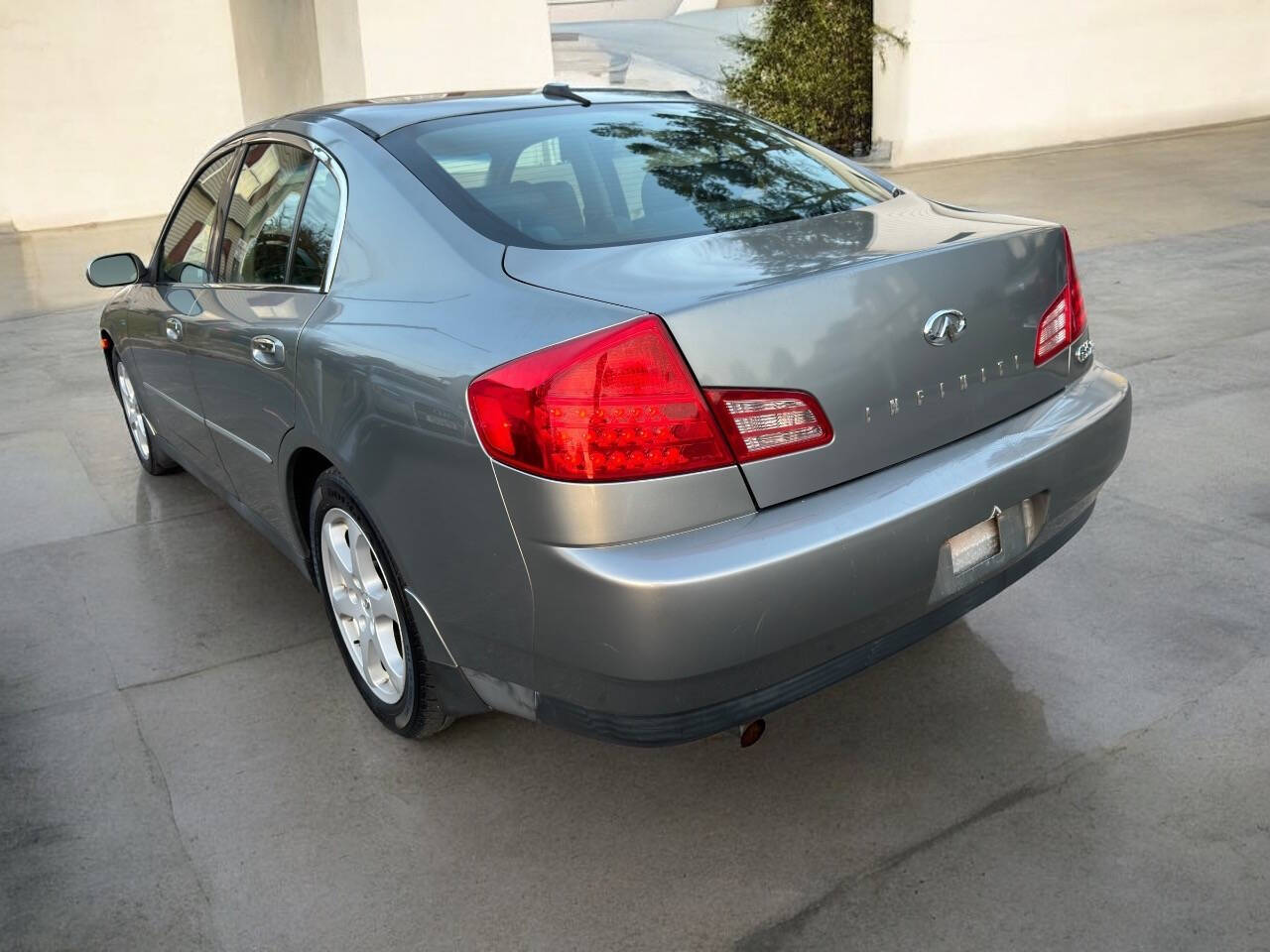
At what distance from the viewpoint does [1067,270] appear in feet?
9.56

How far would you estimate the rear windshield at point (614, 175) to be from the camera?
2861mm

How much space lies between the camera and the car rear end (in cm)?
225

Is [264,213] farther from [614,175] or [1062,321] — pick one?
[1062,321]

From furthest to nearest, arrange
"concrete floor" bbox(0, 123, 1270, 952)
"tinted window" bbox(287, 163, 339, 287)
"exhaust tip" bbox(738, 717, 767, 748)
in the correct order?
"tinted window" bbox(287, 163, 339, 287) < "exhaust tip" bbox(738, 717, 767, 748) < "concrete floor" bbox(0, 123, 1270, 952)

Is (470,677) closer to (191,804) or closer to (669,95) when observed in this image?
(191,804)

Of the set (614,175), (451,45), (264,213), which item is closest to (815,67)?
(451,45)

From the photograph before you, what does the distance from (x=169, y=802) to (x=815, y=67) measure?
13137mm

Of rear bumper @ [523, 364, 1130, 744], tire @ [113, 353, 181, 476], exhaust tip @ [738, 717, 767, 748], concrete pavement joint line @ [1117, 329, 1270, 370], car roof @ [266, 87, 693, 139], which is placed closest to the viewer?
rear bumper @ [523, 364, 1130, 744]

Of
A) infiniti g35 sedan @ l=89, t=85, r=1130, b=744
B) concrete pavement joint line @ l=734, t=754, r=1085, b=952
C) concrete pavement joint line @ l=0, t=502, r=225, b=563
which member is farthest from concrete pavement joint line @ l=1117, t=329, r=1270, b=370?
concrete pavement joint line @ l=0, t=502, r=225, b=563

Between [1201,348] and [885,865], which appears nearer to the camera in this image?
[885,865]

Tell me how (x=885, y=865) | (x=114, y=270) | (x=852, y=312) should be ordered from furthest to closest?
(x=114, y=270), (x=885, y=865), (x=852, y=312)

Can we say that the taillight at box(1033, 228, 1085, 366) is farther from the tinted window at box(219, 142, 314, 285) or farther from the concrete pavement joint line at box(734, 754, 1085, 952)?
the tinted window at box(219, 142, 314, 285)

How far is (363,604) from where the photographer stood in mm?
3125

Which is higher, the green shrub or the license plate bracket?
the green shrub
